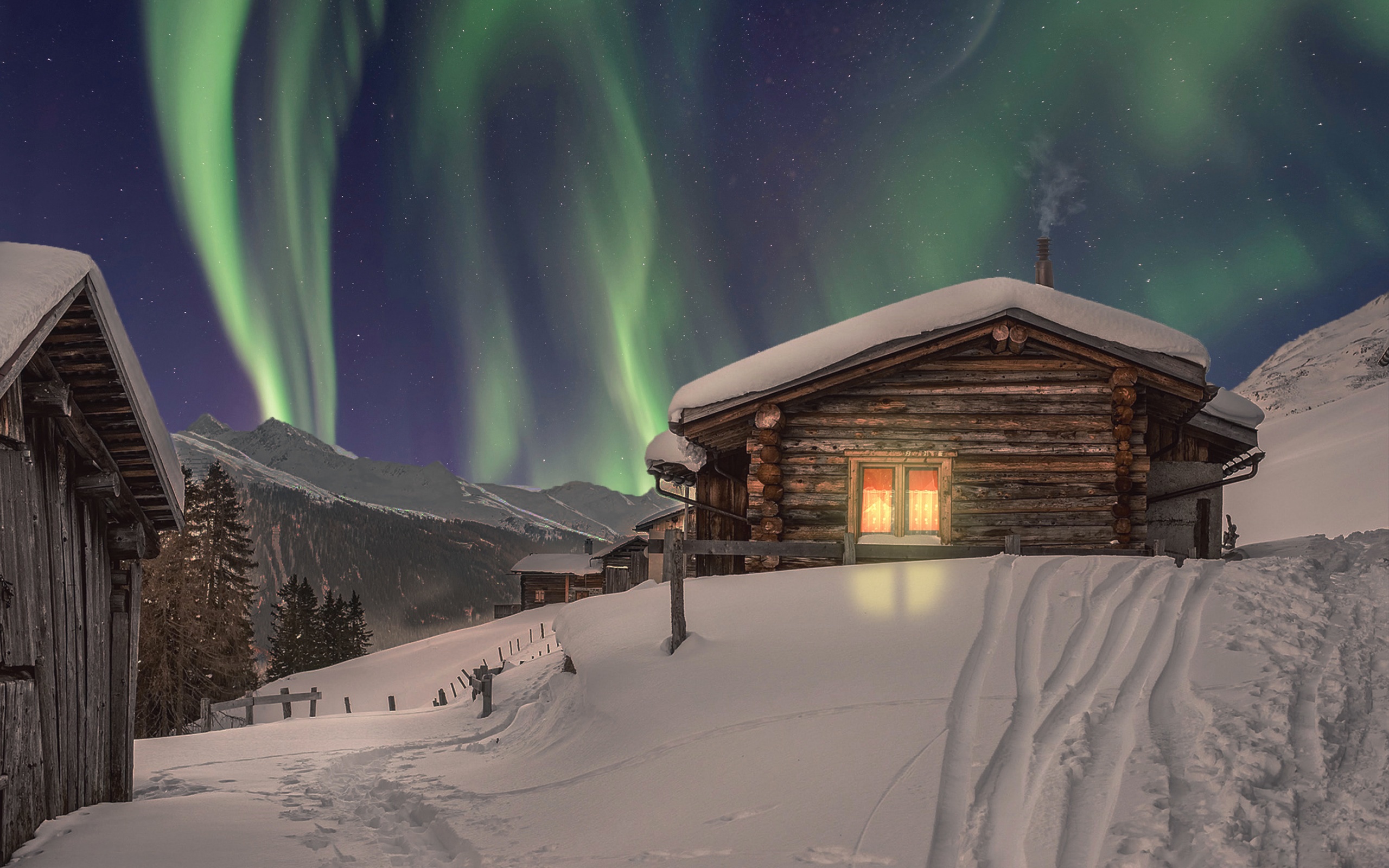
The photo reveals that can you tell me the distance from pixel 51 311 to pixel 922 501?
36.6ft

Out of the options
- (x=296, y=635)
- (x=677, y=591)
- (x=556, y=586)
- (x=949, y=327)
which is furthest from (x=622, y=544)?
(x=677, y=591)

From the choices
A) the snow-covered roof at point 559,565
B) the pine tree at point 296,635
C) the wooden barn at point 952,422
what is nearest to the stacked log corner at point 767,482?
the wooden barn at point 952,422

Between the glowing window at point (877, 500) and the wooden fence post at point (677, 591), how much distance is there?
5358 mm

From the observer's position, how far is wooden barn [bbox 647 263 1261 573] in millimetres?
12734

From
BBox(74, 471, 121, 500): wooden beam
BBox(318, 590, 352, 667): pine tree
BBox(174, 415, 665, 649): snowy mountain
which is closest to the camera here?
BBox(74, 471, 121, 500): wooden beam

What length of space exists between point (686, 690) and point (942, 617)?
100 inches

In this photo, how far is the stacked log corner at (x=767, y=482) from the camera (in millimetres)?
13141

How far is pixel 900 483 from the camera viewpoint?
13.2 meters

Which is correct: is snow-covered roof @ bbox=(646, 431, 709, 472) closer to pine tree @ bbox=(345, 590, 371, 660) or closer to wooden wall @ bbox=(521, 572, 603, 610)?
wooden wall @ bbox=(521, 572, 603, 610)

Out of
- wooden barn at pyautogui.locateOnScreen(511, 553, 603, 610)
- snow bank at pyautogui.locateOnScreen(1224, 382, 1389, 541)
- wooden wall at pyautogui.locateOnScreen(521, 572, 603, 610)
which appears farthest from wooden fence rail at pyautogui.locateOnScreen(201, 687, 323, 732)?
snow bank at pyautogui.locateOnScreen(1224, 382, 1389, 541)

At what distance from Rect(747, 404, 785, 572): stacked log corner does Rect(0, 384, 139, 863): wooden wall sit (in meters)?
8.23

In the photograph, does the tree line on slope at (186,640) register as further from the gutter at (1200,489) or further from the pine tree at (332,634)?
the pine tree at (332,634)

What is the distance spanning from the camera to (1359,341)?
15238 cm

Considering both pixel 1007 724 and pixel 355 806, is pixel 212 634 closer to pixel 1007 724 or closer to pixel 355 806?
pixel 355 806
